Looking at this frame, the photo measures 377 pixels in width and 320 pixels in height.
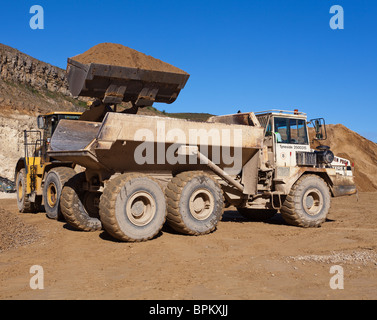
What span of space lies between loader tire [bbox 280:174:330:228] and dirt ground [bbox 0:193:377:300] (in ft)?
1.62

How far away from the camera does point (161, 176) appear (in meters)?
9.39

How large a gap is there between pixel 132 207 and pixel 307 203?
15.6 ft

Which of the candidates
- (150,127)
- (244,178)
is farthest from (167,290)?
(244,178)

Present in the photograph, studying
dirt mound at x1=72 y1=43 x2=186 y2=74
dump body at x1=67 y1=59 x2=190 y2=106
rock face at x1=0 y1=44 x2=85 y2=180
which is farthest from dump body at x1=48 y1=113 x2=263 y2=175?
rock face at x1=0 y1=44 x2=85 y2=180

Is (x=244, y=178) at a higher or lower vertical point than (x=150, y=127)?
lower

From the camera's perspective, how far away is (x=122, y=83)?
30.2ft

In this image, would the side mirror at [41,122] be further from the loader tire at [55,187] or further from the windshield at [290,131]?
the windshield at [290,131]

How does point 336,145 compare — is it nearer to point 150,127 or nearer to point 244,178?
point 244,178

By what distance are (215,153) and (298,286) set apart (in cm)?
479

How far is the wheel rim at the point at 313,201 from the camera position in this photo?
35.6 ft

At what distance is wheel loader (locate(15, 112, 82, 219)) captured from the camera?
11375 millimetres

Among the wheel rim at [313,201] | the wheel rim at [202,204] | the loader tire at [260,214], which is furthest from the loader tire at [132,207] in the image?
the loader tire at [260,214]
